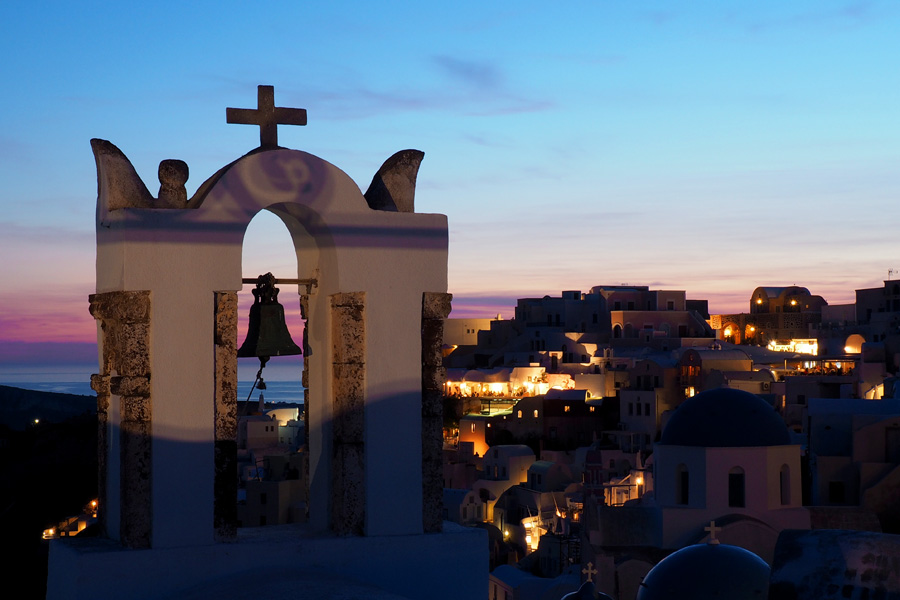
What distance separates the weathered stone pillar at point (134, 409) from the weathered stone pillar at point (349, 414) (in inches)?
36.5

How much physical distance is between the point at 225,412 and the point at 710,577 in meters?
7.94

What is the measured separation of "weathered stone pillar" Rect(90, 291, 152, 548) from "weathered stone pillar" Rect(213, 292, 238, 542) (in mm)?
322

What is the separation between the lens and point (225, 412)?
5680 mm

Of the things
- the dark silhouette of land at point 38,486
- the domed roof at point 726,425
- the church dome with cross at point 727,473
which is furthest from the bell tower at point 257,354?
the dark silhouette of land at point 38,486

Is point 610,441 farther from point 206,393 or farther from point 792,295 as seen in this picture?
point 206,393

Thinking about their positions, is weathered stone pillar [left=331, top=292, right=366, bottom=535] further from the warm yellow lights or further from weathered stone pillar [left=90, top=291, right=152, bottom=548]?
the warm yellow lights

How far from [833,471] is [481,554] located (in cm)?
2495

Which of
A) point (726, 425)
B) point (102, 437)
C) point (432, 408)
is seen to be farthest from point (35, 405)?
point (432, 408)

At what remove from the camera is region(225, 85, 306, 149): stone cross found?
5.96 metres

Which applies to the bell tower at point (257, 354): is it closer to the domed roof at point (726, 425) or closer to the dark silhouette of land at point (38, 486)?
the domed roof at point (726, 425)

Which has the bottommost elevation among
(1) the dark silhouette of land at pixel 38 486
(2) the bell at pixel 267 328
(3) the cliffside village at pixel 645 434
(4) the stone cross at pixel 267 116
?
(1) the dark silhouette of land at pixel 38 486

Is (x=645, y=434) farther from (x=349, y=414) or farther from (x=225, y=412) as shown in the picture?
(x=225, y=412)

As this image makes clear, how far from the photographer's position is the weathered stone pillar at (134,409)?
5484mm

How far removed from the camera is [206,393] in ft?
18.4
